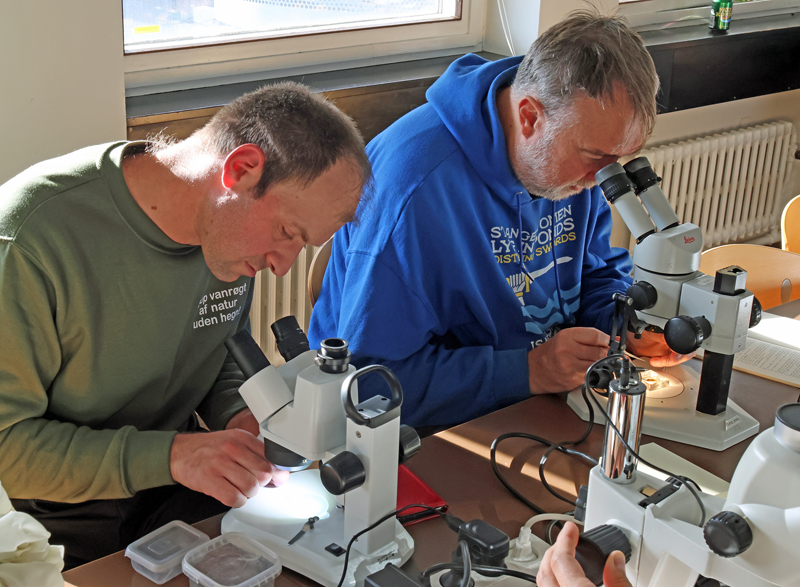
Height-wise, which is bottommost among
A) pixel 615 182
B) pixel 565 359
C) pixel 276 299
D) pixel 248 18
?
pixel 276 299

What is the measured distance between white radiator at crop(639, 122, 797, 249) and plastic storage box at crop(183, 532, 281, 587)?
9.23ft

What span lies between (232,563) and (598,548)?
47 cm

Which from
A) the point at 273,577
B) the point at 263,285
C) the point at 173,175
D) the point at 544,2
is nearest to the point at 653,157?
the point at 544,2

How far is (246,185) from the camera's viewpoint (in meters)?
1.22

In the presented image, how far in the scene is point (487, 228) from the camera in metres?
1.74

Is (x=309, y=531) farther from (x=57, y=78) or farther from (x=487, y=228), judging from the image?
(x=57, y=78)

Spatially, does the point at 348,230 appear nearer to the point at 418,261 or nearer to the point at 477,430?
the point at 418,261

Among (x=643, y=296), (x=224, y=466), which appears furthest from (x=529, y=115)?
(x=224, y=466)

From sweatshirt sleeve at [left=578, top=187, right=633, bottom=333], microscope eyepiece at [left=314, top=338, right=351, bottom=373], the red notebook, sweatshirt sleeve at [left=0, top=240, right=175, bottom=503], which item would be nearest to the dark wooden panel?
sweatshirt sleeve at [left=578, top=187, right=633, bottom=333]

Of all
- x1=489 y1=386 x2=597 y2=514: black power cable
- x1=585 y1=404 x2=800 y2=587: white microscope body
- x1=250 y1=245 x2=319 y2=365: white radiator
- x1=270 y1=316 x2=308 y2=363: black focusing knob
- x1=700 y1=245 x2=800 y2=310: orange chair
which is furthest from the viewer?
x1=250 y1=245 x2=319 y2=365: white radiator

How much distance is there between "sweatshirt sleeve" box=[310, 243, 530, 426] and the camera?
1.57 metres

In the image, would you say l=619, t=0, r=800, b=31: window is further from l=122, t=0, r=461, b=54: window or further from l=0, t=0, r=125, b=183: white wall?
l=0, t=0, r=125, b=183: white wall

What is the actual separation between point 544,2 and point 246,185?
196 centimetres

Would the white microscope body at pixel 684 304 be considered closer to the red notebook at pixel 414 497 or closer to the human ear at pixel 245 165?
the red notebook at pixel 414 497
